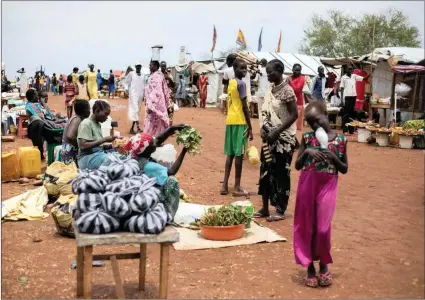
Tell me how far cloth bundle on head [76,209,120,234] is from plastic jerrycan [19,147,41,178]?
559 cm

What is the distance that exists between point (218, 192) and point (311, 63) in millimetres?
19775

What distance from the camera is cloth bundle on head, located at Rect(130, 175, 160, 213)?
3533mm

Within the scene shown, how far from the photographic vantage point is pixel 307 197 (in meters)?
4.21

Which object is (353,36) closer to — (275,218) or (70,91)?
(70,91)

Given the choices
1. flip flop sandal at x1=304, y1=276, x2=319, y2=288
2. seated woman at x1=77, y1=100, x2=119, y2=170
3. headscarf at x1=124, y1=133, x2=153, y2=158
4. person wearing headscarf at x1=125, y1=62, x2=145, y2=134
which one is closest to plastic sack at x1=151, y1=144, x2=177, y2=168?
seated woman at x1=77, y1=100, x2=119, y2=170

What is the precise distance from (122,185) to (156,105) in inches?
236

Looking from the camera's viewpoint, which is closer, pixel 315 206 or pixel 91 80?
pixel 315 206

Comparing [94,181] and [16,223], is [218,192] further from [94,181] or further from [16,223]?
[94,181]

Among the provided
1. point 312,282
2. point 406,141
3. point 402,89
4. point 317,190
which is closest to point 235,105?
point 317,190

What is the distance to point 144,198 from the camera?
11.7 ft

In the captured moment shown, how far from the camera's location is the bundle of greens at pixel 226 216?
549 cm

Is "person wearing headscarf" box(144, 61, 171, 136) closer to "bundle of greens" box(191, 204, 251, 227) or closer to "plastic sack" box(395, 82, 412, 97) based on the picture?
"bundle of greens" box(191, 204, 251, 227)

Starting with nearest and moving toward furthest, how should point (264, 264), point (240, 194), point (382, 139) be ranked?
point (264, 264) → point (240, 194) → point (382, 139)

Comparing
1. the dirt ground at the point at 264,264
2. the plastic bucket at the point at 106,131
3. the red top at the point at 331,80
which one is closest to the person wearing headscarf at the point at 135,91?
the plastic bucket at the point at 106,131
